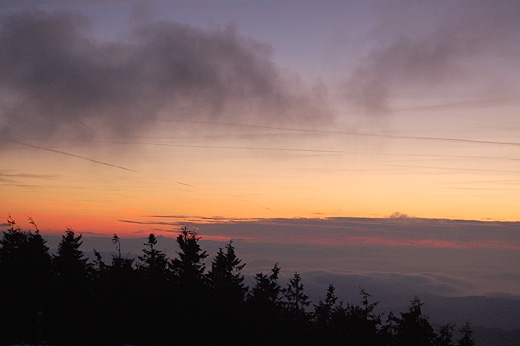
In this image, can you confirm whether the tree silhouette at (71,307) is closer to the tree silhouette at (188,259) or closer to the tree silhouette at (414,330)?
the tree silhouette at (188,259)

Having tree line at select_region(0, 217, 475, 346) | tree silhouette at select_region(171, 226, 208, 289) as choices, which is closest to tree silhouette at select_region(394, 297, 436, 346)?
tree line at select_region(0, 217, 475, 346)

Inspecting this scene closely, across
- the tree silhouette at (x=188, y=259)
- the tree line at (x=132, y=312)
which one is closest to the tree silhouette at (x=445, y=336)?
the tree line at (x=132, y=312)

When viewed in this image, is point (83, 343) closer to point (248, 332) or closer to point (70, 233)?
point (248, 332)

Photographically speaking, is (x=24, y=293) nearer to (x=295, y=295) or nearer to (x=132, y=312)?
(x=132, y=312)

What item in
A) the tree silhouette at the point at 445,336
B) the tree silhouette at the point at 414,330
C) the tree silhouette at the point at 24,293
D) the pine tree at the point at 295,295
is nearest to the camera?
the tree silhouette at the point at 24,293

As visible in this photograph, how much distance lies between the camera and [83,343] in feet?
129

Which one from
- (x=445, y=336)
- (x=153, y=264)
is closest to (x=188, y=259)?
(x=153, y=264)

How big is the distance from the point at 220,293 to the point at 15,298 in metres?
16.5

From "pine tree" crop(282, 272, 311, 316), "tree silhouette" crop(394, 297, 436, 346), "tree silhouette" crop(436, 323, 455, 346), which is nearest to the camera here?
"tree silhouette" crop(394, 297, 436, 346)

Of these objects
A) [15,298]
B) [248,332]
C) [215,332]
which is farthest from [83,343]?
[248,332]

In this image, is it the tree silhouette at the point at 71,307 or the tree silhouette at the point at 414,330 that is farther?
the tree silhouette at the point at 414,330

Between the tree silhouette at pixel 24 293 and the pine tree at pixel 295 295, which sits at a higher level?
the tree silhouette at pixel 24 293

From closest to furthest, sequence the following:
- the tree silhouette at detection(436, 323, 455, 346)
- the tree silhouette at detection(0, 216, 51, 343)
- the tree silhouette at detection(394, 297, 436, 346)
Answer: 1. the tree silhouette at detection(0, 216, 51, 343)
2. the tree silhouette at detection(394, 297, 436, 346)
3. the tree silhouette at detection(436, 323, 455, 346)

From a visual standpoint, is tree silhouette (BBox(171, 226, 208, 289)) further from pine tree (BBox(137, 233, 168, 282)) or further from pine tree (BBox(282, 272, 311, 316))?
pine tree (BBox(282, 272, 311, 316))
